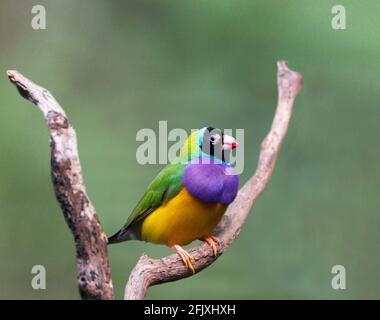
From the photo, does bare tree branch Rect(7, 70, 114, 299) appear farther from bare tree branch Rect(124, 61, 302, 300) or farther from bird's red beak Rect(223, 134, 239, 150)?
bird's red beak Rect(223, 134, 239, 150)

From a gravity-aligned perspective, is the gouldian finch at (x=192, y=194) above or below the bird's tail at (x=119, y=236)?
above

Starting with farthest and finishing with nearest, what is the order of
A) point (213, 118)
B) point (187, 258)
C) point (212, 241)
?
point (213, 118), point (212, 241), point (187, 258)

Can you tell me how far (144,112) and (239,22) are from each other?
80 cm

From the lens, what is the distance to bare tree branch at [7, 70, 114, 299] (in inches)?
67.7

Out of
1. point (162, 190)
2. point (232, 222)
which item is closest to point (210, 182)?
point (162, 190)

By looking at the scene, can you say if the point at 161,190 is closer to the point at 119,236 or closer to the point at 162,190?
the point at 162,190

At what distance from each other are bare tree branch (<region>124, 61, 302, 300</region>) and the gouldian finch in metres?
0.05

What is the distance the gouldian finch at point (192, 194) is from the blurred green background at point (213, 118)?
3.71 feet

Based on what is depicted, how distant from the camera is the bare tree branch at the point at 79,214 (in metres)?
1.72

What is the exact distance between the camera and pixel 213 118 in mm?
3590

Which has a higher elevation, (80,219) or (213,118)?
(213,118)

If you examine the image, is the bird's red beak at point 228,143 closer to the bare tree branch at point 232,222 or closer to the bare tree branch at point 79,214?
the bare tree branch at point 232,222

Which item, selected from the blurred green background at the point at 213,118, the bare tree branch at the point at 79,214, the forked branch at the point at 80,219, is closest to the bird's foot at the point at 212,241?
the forked branch at the point at 80,219

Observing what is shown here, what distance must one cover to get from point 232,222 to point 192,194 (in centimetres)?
35
